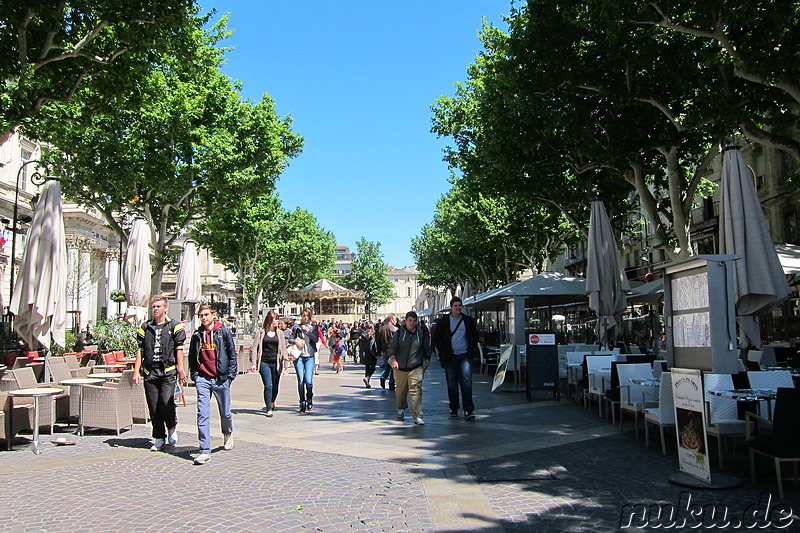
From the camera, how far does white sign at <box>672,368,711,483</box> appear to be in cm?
589

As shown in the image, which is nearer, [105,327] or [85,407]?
[85,407]

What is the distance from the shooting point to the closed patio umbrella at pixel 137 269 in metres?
17.3

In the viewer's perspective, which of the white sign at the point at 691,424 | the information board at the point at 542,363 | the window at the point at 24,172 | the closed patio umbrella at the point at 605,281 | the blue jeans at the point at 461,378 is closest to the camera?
the white sign at the point at 691,424

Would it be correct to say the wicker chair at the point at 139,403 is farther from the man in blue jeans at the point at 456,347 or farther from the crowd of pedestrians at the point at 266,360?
the man in blue jeans at the point at 456,347

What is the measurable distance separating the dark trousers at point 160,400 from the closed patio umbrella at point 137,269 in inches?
402

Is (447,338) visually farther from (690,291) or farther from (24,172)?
(24,172)

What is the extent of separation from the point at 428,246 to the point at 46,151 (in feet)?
119

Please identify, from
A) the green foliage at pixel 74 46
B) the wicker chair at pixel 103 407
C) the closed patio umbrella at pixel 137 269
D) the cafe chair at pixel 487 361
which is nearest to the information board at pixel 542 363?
the cafe chair at pixel 487 361

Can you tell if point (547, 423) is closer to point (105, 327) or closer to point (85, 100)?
point (85, 100)

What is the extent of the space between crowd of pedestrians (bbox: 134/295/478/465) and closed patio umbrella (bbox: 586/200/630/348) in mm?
4555

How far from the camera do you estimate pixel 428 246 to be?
54.9 m

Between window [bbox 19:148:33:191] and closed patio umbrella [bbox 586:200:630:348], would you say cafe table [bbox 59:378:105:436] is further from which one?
window [bbox 19:148:33:191]

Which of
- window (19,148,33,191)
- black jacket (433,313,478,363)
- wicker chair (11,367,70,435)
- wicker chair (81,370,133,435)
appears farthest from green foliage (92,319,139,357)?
window (19,148,33,191)

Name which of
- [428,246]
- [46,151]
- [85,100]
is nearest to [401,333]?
[85,100]
